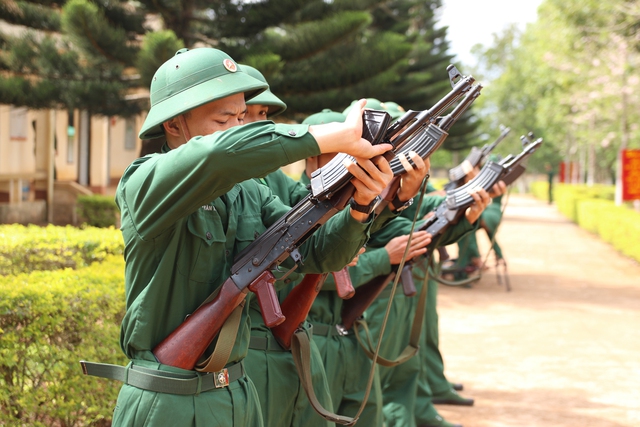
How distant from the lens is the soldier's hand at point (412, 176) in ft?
9.92

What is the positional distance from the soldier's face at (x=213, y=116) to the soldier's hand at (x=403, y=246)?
2148 mm

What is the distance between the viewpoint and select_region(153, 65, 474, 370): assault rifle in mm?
2396

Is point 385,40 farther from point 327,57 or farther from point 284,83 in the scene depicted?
point 284,83

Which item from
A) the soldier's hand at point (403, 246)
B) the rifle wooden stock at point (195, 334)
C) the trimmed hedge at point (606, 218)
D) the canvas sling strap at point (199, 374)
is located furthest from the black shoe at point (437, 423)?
the trimmed hedge at point (606, 218)

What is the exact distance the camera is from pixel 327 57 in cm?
1213

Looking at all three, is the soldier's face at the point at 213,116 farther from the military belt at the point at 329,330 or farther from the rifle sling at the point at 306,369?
the military belt at the point at 329,330

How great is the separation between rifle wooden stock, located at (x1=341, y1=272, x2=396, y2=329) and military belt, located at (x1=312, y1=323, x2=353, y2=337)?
4cm

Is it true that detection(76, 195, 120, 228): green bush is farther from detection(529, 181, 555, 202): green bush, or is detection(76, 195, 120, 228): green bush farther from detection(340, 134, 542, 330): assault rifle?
detection(529, 181, 555, 202): green bush

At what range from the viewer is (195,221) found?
2395 millimetres

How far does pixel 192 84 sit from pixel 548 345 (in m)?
7.29

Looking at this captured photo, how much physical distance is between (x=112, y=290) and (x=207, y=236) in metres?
2.20


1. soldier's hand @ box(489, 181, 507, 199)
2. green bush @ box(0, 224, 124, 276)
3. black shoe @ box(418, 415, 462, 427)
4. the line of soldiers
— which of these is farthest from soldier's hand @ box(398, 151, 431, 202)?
green bush @ box(0, 224, 124, 276)

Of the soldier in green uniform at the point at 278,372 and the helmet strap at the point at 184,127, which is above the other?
the helmet strap at the point at 184,127

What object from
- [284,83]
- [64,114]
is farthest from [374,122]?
[64,114]
